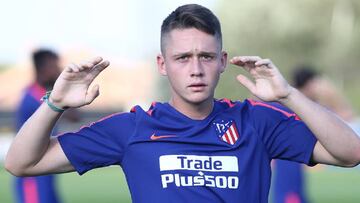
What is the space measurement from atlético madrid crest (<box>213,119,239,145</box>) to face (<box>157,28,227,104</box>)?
0.14 meters

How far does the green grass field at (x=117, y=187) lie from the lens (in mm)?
17078

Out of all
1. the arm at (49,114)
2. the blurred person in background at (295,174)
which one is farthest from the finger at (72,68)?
the blurred person in background at (295,174)

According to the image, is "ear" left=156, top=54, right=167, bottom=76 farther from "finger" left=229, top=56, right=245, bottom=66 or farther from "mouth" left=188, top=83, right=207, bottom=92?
"finger" left=229, top=56, right=245, bottom=66

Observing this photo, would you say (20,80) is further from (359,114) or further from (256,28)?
(359,114)

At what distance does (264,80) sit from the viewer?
14.4 ft

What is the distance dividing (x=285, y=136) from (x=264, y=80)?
0.29m

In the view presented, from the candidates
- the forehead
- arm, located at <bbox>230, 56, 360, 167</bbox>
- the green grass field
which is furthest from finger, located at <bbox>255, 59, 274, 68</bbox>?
the green grass field

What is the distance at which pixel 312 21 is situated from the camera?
48094 millimetres

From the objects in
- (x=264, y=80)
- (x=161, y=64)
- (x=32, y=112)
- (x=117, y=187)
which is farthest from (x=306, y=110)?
(x=117, y=187)

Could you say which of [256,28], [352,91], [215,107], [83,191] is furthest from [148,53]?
[215,107]

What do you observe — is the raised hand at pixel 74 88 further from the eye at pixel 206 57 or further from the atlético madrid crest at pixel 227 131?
the atlético madrid crest at pixel 227 131

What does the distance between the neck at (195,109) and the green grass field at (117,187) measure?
11742mm

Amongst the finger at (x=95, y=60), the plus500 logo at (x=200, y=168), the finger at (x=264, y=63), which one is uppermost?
the finger at (x=95, y=60)

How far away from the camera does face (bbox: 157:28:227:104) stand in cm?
431
